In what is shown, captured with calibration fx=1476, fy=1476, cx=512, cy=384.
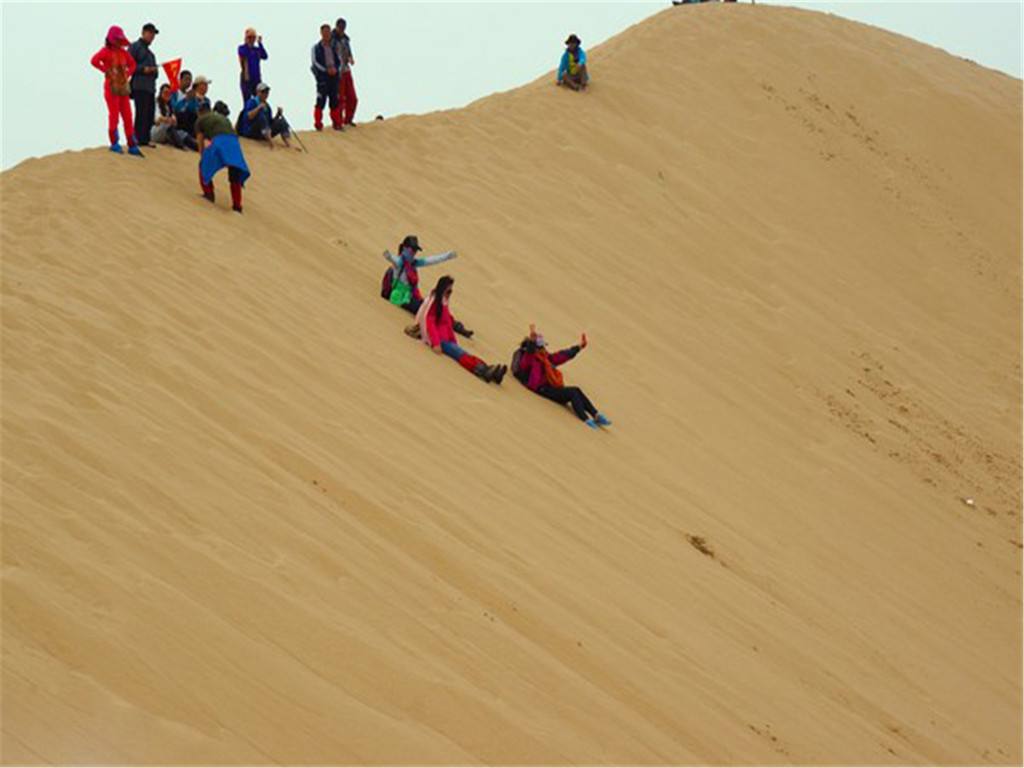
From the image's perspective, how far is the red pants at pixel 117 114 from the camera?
1258 centimetres

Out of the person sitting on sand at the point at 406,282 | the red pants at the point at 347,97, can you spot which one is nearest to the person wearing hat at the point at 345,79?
the red pants at the point at 347,97

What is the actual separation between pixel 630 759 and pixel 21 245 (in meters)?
5.71

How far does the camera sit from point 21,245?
965 centimetres

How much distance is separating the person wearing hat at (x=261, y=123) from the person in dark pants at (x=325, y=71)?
3.23 ft

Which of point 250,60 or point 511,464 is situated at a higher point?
point 250,60

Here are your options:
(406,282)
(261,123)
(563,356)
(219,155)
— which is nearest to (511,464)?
(563,356)

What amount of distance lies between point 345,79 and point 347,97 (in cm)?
24

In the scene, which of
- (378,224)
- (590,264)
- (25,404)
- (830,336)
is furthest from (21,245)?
(830,336)

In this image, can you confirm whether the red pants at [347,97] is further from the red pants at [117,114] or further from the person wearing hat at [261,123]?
the red pants at [117,114]

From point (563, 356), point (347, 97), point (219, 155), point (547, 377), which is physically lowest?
point (547, 377)

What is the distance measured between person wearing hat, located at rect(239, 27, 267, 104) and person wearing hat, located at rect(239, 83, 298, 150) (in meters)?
0.20

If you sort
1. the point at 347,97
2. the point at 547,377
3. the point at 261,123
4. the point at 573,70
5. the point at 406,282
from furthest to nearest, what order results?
1. the point at 573,70
2. the point at 347,97
3. the point at 261,123
4. the point at 406,282
5. the point at 547,377

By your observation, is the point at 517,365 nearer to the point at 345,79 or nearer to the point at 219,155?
the point at 219,155

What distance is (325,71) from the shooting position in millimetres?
15914
